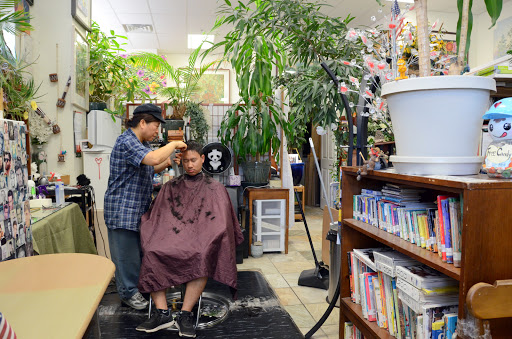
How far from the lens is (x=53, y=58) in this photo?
3.74m

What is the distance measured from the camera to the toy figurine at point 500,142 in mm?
1133

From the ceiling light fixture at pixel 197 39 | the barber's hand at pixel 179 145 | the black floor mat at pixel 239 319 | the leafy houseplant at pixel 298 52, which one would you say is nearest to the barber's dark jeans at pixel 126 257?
the black floor mat at pixel 239 319

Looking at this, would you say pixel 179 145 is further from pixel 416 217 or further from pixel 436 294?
pixel 436 294

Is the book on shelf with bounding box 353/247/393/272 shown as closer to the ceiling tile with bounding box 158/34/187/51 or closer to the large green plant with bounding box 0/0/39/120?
the large green plant with bounding box 0/0/39/120

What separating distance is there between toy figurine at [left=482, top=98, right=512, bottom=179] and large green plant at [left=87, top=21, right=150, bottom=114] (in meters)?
3.85

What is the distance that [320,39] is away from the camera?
261 centimetres

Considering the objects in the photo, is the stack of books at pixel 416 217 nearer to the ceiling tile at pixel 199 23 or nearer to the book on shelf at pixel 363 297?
the book on shelf at pixel 363 297

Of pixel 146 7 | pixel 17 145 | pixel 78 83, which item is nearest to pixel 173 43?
pixel 146 7

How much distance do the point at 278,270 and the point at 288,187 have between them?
109 centimetres

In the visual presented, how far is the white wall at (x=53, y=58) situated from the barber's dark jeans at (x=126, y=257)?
1467 millimetres

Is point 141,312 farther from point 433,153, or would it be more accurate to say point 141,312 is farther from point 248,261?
point 433,153

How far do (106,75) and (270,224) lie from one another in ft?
7.88

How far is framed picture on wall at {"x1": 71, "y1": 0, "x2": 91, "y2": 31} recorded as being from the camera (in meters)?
3.75

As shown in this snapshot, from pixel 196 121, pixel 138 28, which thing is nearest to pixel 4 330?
pixel 196 121
